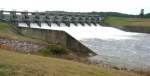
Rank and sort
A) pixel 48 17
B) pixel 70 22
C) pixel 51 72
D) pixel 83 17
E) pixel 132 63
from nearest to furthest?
pixel 51 72 < pixel 132 63 < pixel 48 17 < pixel 70 22 < pixel 83 17

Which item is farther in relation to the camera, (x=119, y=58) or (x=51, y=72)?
(x=119, y=58)

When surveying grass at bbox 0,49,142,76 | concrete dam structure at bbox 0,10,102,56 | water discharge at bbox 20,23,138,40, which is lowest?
water discharge at bbox 20,23,138,40

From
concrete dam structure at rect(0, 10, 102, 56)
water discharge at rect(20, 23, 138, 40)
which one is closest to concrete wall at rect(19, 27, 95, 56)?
concrete dam structure at rect(0, 10, 102, 56)

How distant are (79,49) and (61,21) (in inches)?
1116

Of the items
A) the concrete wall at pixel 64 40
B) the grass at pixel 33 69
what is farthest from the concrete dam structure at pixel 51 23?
the grass at pixel 33 69

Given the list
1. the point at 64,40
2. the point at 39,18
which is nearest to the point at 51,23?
the point at 39,18

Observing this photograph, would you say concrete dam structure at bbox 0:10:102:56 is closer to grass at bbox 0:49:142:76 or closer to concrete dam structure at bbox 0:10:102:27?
concrete dam structure at bbox 0:10:102:27

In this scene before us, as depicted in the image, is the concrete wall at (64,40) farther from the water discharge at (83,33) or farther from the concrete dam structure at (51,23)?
the water discharge at (83,33)

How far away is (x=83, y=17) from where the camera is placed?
62.3 metres

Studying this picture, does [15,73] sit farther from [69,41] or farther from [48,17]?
[48,17]

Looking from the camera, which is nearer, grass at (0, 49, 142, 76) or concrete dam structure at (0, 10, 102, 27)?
grass at (0, 49, 142, 76)

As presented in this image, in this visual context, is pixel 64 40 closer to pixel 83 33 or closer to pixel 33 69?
pixel 33 69

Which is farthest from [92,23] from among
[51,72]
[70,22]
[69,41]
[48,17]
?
[51,72]

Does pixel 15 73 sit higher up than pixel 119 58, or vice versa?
pixel 15 73
